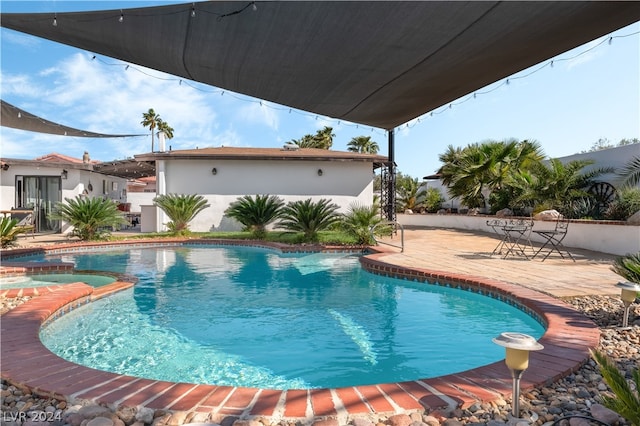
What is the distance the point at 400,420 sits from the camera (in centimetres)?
221

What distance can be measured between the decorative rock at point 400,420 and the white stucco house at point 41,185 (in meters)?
18.5

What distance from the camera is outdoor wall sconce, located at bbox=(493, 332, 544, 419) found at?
2207mm

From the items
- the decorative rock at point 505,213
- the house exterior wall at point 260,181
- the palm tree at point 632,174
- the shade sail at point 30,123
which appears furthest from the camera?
the house exterior wall at point 260,181

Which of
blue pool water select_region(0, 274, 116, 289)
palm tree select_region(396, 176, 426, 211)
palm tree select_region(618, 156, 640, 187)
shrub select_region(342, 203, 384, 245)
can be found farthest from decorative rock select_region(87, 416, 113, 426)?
palm tree select_region(396, 176, 426, 211)

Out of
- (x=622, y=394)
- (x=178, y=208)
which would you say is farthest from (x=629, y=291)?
(x=178, y=208)

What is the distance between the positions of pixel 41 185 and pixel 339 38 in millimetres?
18234

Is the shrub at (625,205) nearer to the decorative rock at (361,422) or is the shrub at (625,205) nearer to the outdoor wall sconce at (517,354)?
the outdoor wall sconce at (517,354)

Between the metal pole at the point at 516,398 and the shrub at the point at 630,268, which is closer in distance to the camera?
the metal pole at the point at 516,398

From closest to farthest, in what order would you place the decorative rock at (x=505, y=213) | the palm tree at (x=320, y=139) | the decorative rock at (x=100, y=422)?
the decorative rock at (x=100, y=422), the decorative rock at (x=505, y=213), the palm tree at (x=320, y=139)

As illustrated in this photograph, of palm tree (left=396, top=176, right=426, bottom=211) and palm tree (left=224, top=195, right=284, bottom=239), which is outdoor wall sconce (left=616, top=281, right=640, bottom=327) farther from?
palm tree (left=396, top=176, right=426, bottom=211)

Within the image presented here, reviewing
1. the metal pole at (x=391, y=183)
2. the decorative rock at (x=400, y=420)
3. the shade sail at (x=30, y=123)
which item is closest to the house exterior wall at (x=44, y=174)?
the shade sail at (x=30, y=123)

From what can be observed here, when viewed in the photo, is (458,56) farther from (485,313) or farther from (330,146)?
(330,146)

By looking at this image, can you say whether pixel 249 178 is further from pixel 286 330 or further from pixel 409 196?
pixel 409 196

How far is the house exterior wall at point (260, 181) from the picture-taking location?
56.6 feet
